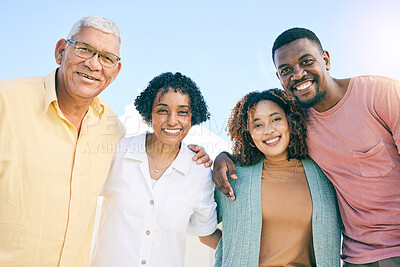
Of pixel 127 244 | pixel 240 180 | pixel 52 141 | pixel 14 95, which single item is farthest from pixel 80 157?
pixel 240 180

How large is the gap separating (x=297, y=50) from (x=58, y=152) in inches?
78.6

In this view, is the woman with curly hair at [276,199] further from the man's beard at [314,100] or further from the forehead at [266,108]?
the man's beard at [314,100]

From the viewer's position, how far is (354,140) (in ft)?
7.59

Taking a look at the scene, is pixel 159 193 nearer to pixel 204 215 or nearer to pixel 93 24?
pixel 204 215

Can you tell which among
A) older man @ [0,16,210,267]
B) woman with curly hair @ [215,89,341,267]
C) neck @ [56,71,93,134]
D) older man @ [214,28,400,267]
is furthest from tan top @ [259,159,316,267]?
neck @ [56,71,93,134]

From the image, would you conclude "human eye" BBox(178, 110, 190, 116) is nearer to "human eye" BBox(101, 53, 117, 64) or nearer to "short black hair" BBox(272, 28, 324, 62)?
"human eye" BBox(101, 53, 117, 64)

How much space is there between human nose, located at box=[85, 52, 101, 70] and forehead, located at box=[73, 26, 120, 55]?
7 cm

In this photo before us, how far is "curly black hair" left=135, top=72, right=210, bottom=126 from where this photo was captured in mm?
2865

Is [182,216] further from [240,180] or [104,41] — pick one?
[104,41]

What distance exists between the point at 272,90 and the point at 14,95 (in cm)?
212

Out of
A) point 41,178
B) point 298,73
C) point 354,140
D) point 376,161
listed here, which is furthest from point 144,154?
point 376,161

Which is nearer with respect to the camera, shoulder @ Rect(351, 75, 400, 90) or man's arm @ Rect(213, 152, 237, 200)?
shoulder @ Rect(351, 75, 400, 90)

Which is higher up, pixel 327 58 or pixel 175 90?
pixel 327 58

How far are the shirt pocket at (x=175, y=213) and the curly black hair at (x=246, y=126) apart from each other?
0.72m
